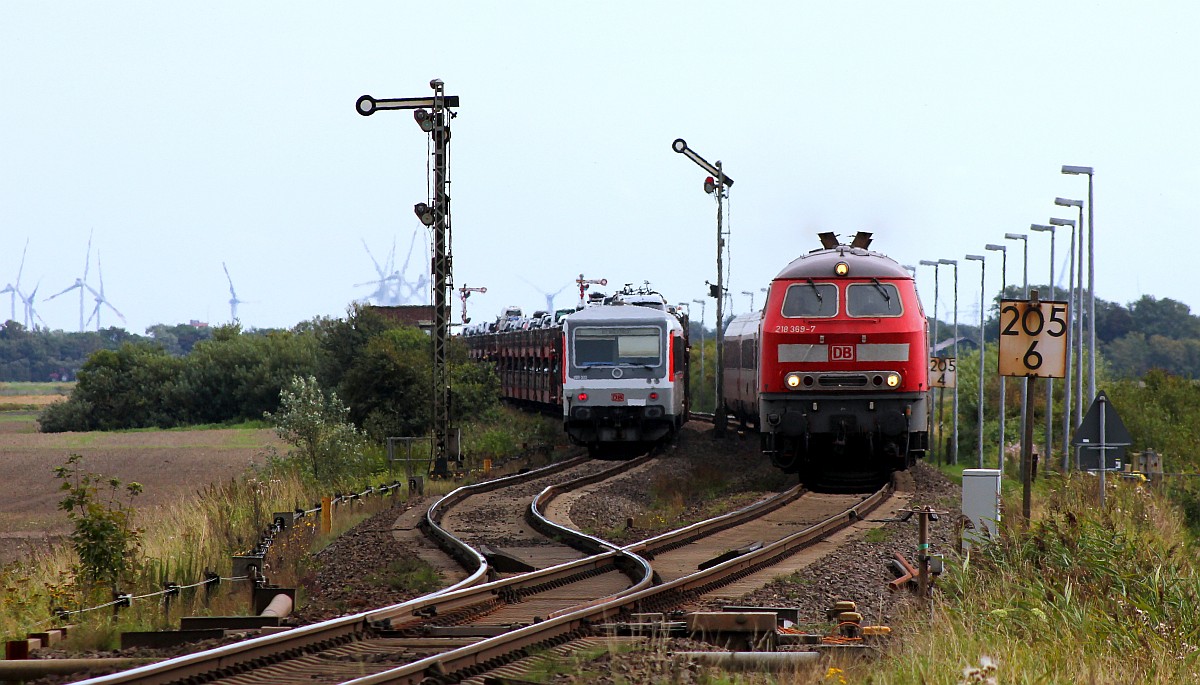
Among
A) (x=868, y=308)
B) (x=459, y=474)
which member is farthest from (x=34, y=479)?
(x=868, y=308)

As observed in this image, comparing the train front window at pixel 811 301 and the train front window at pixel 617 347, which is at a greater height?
the train front window at pixel 811 301

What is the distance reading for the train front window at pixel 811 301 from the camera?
20.9 meters

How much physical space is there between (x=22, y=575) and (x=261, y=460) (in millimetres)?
32400

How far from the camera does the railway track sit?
8.40 m

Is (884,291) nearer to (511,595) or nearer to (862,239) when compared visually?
(862,239)

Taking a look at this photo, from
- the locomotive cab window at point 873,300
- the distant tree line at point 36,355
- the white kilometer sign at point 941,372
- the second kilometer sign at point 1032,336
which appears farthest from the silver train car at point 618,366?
the distant tree line at point 36,355

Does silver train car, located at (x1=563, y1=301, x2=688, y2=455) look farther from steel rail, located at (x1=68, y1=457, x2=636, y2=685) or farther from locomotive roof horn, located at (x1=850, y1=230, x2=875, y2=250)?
steel rail, located at (x1=68, y1=457, x2=636, y2=685)

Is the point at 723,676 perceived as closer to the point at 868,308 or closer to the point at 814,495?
the point at 868,308

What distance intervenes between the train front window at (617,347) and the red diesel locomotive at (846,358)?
34.5 ft

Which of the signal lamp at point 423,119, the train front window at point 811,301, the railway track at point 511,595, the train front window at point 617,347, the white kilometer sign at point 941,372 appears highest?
the signal lamp at point 423,119

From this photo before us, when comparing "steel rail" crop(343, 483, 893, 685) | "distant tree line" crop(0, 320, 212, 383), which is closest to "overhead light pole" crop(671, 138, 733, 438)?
"steel rail" crop(343, 483, 893, 685)

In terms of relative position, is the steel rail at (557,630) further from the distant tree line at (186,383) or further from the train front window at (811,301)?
the distant tree line at (186,383)

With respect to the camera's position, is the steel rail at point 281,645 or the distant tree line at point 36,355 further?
the distant tree line at point 36,355

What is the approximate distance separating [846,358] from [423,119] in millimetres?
11761
